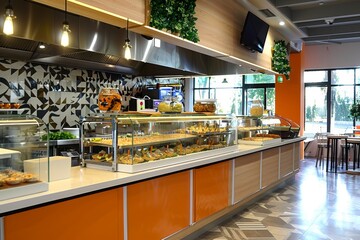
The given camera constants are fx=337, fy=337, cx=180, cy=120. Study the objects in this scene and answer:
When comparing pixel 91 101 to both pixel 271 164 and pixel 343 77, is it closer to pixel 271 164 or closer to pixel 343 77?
pixel 271 164

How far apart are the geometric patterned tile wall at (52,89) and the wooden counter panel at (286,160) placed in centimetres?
433

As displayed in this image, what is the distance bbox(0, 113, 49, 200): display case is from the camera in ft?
7.66

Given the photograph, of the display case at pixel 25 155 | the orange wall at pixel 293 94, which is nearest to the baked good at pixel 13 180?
the display case at pixel 25 155

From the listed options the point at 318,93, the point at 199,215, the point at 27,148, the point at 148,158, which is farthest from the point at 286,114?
the point at 27,148

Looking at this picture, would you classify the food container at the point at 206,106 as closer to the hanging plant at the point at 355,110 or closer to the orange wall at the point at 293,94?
the orange wall at the point at 293,94

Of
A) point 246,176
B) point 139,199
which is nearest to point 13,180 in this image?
point 139,199

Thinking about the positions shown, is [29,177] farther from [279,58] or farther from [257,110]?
[279,58]

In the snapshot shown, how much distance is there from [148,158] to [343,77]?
33.4 feet

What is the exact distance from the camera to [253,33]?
245 inches

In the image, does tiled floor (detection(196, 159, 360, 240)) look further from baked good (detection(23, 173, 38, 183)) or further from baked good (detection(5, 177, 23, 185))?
baked good (detection(5, 177, 23, 185))

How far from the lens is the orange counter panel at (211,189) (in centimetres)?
401

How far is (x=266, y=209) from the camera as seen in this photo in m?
5.31

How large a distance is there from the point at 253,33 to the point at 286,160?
2.70 metres

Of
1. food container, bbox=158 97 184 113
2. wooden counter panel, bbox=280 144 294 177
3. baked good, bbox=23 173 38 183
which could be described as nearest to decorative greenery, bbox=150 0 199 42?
food container, bbox=158 97 184 113
